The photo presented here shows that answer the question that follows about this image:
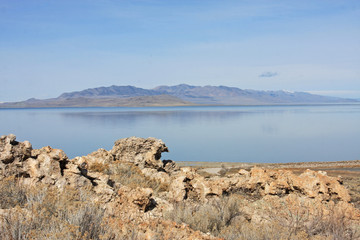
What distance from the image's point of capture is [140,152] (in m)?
9.19

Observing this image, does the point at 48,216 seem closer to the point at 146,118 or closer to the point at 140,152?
the point at 140,152

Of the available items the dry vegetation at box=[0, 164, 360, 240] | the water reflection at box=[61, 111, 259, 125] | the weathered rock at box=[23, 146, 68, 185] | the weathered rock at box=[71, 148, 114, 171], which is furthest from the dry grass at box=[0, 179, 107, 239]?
the water reflection at box=[61, 111, 259, 125]

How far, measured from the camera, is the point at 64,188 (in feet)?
16.0

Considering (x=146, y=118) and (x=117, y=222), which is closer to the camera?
(x=117, y=222)

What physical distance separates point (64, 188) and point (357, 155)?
36639 millimetres

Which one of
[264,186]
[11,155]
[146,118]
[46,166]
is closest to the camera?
[46,166]

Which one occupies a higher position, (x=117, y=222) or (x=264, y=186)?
(x=117, y=222)

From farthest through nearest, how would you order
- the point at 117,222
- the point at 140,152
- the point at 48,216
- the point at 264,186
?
the point at 140,152
the point at 264,186
the point at 48,216
the point at 117,222

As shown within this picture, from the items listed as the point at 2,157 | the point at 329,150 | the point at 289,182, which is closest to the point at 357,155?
the point at 329,150

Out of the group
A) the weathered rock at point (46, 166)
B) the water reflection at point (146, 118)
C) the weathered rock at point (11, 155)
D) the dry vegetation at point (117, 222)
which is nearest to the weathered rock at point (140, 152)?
the dry vegetation at point (117, 222)

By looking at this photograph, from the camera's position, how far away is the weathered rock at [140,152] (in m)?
8.89

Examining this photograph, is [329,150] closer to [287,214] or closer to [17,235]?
[287,214]

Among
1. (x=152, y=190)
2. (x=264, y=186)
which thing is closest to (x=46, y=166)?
(x=152, y=190)

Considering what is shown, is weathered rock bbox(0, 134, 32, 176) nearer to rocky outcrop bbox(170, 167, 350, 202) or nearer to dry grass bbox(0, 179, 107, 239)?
dry grass bbox(0, 179, 107, 239)
